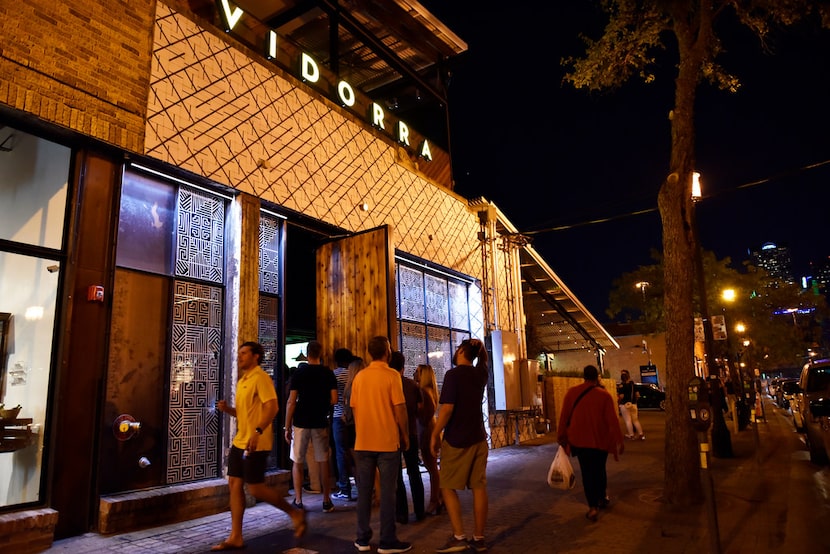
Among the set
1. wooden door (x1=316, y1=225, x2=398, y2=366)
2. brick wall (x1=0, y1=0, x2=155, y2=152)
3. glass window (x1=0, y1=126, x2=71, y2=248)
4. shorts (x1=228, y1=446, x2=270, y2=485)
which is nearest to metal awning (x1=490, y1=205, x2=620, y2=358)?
wooden door (x1=316, y1=225, x2=398, y2=366)

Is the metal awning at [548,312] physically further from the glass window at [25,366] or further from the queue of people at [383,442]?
the glass window at [25,366]

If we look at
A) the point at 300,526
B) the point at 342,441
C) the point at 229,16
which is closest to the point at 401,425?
the point at 300,526

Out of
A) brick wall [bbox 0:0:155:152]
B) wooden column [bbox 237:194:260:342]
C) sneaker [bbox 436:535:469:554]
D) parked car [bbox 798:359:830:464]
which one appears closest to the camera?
sneaker [bbox 436:535:469:554]

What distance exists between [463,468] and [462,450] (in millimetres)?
156

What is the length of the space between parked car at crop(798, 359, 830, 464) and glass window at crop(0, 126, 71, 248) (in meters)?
11.2

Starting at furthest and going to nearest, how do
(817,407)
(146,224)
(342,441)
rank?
(817,407)
(342,441)
(146,224)

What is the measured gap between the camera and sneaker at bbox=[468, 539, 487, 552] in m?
5.04

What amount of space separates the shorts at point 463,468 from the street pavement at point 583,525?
2.12ft

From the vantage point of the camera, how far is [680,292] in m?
7.42

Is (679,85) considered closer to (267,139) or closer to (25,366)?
(267,139)

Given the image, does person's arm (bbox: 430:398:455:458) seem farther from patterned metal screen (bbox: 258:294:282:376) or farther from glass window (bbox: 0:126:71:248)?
glass window (bbox: 0:126:71:248)

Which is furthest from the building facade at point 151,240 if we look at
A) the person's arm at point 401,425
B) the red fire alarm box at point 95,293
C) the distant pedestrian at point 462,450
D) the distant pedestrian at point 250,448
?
the distant pedestrian at point 462,450

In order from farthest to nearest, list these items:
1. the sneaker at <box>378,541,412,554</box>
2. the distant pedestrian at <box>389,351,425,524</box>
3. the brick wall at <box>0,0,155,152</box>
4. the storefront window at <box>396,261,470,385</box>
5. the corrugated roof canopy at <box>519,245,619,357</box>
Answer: the corrugated roof canopy at <box>519,245,619,357</box> < the storefront window at <box>396,261,470,385</box> < the distant pedestrian at <box>389,351,425,524</box> < the brick wall at <box>0,0,155,152</box> < the sneaker at <box>378,541,412,554</box>

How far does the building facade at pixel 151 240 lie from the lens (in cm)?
569
